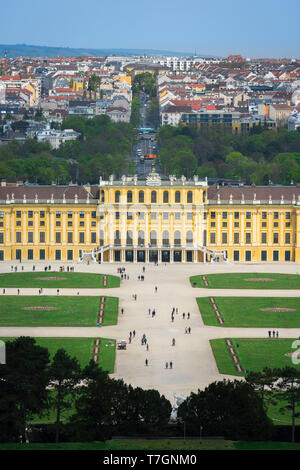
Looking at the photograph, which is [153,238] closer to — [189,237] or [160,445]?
[189,237]

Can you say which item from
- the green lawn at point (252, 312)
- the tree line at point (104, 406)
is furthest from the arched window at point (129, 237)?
the tree line at point (104, 406)

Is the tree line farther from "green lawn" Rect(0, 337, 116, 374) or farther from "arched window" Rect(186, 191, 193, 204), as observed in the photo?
"arched window" Rect(186, 191, 193, 204)

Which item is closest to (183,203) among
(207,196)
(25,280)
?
(207,196)

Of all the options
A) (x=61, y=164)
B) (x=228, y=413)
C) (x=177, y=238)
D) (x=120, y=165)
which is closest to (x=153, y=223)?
(x=177, y=238)

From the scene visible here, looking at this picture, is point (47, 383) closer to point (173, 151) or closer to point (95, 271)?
point (95, 271)

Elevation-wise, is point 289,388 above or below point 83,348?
above

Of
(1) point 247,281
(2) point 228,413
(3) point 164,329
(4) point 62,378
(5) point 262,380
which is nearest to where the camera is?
(2) point 228,413

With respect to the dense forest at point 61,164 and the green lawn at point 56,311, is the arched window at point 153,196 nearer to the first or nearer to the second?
the green lawn at point 56,311
